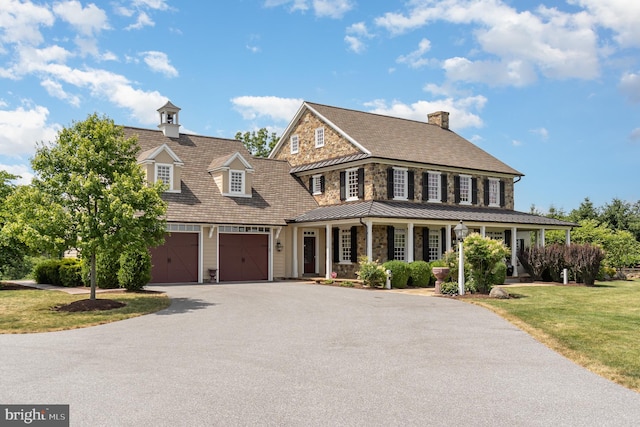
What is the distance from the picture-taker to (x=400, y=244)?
29.2 m

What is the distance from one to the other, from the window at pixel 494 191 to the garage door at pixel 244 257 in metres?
13.6

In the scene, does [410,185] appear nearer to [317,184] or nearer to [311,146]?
[317,184]

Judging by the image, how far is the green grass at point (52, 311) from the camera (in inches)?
540

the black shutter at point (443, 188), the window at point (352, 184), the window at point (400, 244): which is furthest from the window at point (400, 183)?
the black shutter at point (443, 188)

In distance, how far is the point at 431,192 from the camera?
1232 inches

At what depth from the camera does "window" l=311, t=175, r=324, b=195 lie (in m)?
32.6

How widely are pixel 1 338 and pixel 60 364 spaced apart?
365 centimetres

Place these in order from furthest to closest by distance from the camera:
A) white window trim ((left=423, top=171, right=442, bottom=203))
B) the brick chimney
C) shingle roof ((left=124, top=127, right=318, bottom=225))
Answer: the brick chimney → white window trim ((left=423, top=171, right=442, bottom=203)) → shingle roof ((left=124, top=127, right=318, bottom=225))

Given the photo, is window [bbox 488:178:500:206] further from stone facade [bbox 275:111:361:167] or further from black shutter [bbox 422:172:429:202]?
stone facade [bbox 275:111:361:167]

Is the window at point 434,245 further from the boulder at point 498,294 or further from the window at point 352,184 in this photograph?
the boulder at point 498,294

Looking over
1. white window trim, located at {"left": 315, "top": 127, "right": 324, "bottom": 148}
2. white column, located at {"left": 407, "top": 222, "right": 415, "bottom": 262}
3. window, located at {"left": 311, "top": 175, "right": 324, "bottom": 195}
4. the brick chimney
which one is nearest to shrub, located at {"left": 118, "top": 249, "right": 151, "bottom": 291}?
white column, located at {"left": 407, "top": 222, "right": 415, "bottom": 262}

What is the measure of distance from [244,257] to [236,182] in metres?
4.03

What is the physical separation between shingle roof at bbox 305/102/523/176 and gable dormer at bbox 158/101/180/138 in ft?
24.3

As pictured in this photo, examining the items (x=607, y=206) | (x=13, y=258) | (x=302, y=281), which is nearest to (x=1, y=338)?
(x=13, y=258)
